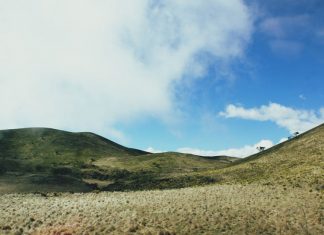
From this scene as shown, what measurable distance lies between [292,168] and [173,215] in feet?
161

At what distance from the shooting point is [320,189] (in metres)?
61.5

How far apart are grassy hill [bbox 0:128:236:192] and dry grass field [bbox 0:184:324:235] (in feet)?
116

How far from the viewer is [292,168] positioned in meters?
87.9

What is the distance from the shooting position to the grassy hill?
306 ft

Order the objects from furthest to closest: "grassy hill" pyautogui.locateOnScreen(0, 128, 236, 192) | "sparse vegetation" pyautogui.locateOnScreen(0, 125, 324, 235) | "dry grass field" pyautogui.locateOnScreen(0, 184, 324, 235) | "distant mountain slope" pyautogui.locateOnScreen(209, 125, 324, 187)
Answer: "grassy hill" pyautogui.locateOnScreen(0, 128, 236, 192) < "distant mountain slope" pyautogui.locateOnScreen(209, 125, 324, 187) < "sparse vegetation" pyautogui.locateOnScreen(0, 125, 324, 235) < "dry grass field" pyautogui.locateOnScreen(0, 184, 324, 235)

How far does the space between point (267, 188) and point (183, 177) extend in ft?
131

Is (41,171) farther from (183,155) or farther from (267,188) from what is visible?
(267,188)

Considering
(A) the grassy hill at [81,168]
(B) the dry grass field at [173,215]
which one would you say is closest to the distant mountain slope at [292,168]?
(A) the grassy hill at [81,168]

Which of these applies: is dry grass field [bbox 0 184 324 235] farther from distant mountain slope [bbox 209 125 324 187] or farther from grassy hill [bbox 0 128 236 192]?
grassy hill [bbox 0 128 236 192]

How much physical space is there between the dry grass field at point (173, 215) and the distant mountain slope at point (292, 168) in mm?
15018

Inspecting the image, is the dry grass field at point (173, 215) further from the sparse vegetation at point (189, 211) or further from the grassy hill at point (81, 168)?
the grassy hill at point (81, 168)

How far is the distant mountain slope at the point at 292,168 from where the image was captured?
7138cm

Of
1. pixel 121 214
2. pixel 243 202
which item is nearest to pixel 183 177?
pixel 243 202

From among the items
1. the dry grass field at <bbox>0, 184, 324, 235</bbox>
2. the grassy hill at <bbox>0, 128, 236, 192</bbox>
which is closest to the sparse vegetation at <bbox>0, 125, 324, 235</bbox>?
the dry grass field at <bbox>0, 184, 324, 235</bbox>
